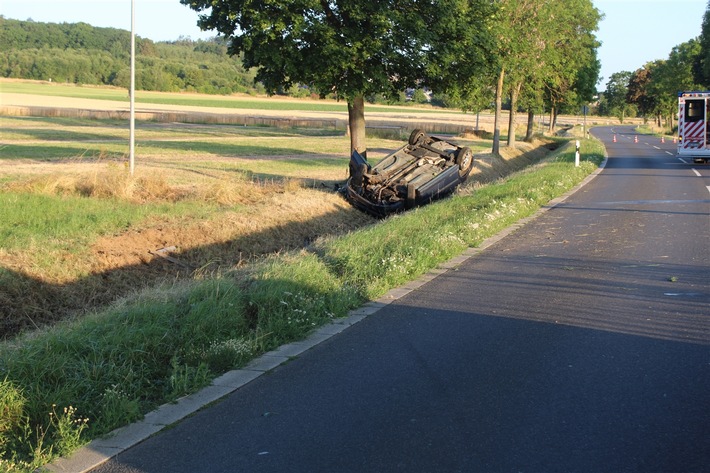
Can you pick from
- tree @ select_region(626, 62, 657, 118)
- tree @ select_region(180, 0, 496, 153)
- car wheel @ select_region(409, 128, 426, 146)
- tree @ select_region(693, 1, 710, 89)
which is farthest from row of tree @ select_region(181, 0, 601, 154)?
tree @ select_region(626, 62, 657, 118)

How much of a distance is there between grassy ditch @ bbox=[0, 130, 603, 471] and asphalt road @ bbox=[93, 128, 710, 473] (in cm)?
43

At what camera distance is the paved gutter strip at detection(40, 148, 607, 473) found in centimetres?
469

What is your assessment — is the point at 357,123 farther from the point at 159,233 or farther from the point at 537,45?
the point at 537,45

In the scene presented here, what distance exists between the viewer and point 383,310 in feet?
27.3

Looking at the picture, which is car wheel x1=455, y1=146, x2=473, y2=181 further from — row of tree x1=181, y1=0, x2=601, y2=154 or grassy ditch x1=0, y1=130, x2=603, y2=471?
grassy ditch x1=0, y1=130, x2=603, y2=471

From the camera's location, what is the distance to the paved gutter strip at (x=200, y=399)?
15.4ft

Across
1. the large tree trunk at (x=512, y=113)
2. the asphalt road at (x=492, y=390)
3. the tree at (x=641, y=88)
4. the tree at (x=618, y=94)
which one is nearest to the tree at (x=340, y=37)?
the asphalt road at (x=492, y=390)

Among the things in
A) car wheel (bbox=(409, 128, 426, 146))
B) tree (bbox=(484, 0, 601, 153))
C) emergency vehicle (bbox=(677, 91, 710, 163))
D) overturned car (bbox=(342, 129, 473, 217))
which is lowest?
overturned car (bbox=(342, 129, 473, 217))

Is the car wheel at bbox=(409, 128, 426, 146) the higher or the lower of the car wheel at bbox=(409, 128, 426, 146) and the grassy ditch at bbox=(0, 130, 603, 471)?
the higher

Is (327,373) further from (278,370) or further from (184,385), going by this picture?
(184,385)

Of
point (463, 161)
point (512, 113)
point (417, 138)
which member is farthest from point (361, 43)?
point (512, 113)

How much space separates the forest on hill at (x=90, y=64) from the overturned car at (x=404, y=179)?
103 meters

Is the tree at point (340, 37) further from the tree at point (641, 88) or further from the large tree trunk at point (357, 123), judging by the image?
the tree at point (641, 88)

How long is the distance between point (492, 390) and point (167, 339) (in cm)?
266
